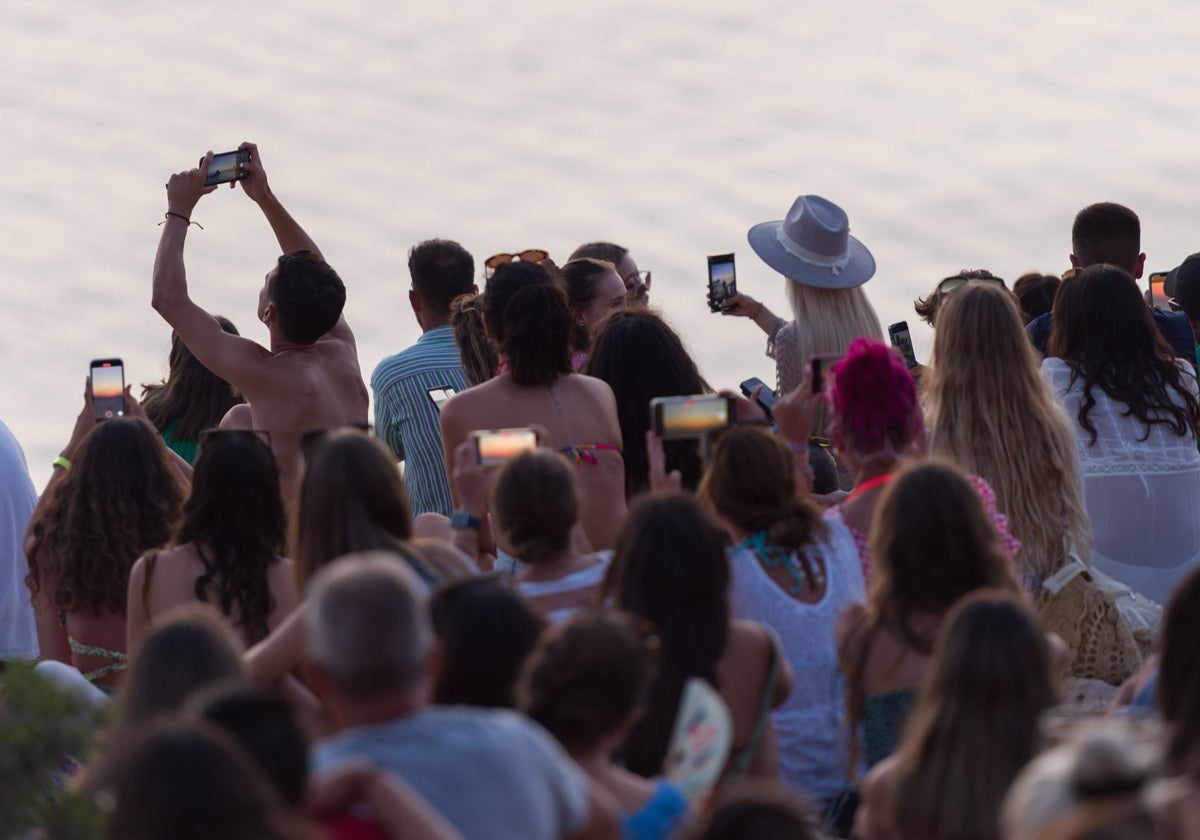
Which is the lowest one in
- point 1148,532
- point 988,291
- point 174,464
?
point 1148,532

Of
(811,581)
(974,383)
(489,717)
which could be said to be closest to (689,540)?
(811,581)

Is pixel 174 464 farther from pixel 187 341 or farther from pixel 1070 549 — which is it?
pixel 1070 549

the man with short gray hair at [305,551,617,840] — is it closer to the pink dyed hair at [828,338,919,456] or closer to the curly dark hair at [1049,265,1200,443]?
the pink dyed hair at [828,338,919,456]

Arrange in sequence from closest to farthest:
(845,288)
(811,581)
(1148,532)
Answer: (811,581) < (1148,532) < (845,288)

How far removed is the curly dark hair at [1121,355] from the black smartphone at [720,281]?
148cm

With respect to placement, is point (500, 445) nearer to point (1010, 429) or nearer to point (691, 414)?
point (691, 414)

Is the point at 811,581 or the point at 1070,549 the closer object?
the point at 811,581

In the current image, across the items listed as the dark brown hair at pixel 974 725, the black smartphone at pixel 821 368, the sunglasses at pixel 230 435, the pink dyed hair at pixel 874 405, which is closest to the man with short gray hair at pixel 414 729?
the dark brown hair at pixel 974 725

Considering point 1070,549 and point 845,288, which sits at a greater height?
point 845,288

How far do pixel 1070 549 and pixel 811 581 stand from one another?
137cm

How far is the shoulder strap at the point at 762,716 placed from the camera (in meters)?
4.09

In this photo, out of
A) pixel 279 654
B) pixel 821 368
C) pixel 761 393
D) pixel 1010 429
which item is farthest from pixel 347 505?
pixel 1010 429

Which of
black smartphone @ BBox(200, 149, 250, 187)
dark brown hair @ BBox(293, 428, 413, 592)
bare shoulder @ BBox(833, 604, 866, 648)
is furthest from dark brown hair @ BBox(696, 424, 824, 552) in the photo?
black smartphone @ BBox(200, 149, 250, 187)

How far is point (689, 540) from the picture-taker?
4047mm
